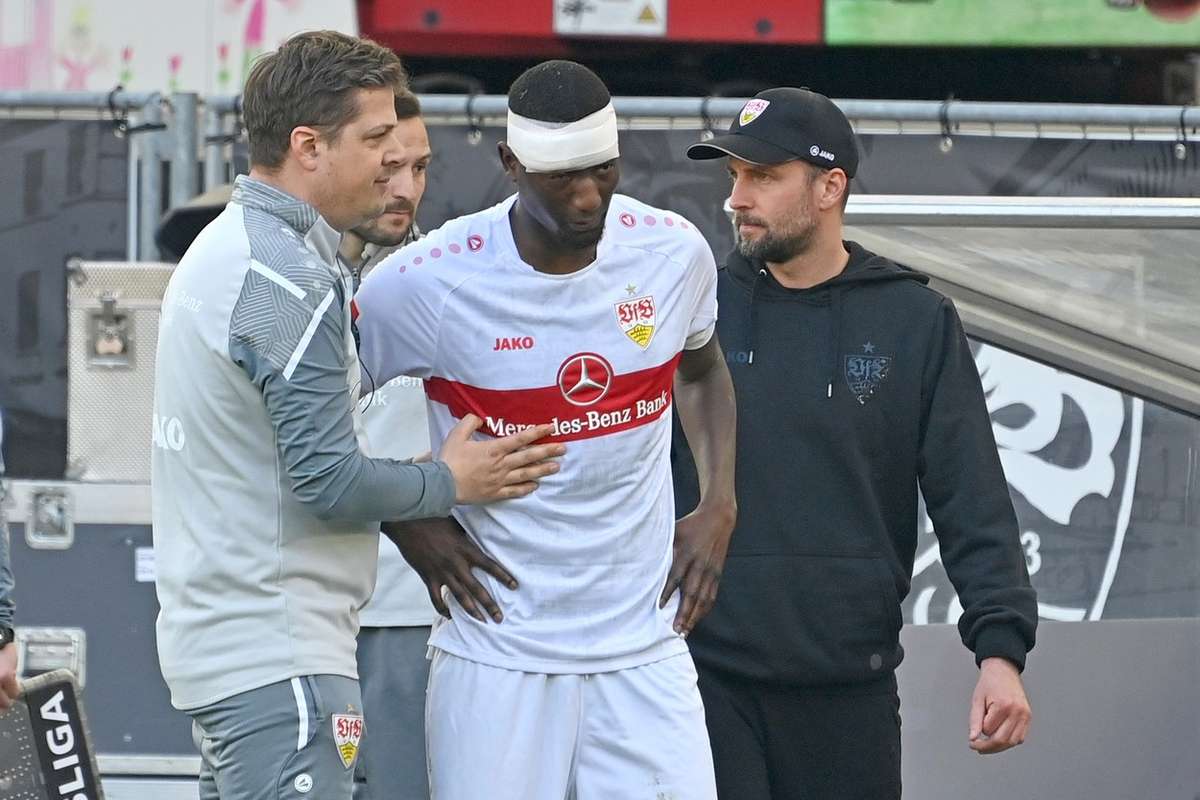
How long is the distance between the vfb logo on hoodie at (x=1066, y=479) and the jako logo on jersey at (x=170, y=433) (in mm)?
2659

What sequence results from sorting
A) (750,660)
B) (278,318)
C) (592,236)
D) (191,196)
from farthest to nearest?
(191,196), (750,660), (592,236), (278,318)

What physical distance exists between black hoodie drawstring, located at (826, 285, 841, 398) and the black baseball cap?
0.28 m

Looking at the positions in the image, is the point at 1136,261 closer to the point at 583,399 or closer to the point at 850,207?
the point at 850,207

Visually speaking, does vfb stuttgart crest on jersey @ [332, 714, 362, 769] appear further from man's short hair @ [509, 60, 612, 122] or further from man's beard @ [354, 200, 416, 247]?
man's beard @ [354, 200, 416, 247]

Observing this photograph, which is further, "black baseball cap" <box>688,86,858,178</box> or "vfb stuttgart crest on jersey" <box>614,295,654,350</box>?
"black baseball cap" <box>688,86,858,178</box>

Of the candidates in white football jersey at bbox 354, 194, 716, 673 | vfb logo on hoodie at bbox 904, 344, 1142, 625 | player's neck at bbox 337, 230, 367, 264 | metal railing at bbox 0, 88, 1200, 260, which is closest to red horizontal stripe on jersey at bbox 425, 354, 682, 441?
white football jersey at bbox 354, 194, 716, 673

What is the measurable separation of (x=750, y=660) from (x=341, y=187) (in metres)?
1.27

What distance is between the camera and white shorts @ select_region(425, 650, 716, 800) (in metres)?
2.95

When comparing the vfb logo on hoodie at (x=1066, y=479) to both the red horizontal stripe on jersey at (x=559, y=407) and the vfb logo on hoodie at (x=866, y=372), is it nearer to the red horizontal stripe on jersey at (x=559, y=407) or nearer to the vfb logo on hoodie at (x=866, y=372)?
the vfb logo on hoodie at (x=866, y=372)

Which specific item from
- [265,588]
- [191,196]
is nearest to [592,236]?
[265,588]

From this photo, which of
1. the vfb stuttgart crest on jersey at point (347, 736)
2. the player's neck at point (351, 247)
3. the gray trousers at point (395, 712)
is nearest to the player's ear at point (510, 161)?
the vfb stuttgart crest on jersey at point (347, 736)

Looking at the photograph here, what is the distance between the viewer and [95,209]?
5.67 m

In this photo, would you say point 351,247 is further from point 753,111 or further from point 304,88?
point 304,88

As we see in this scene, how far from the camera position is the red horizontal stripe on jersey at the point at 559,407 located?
2.94m
